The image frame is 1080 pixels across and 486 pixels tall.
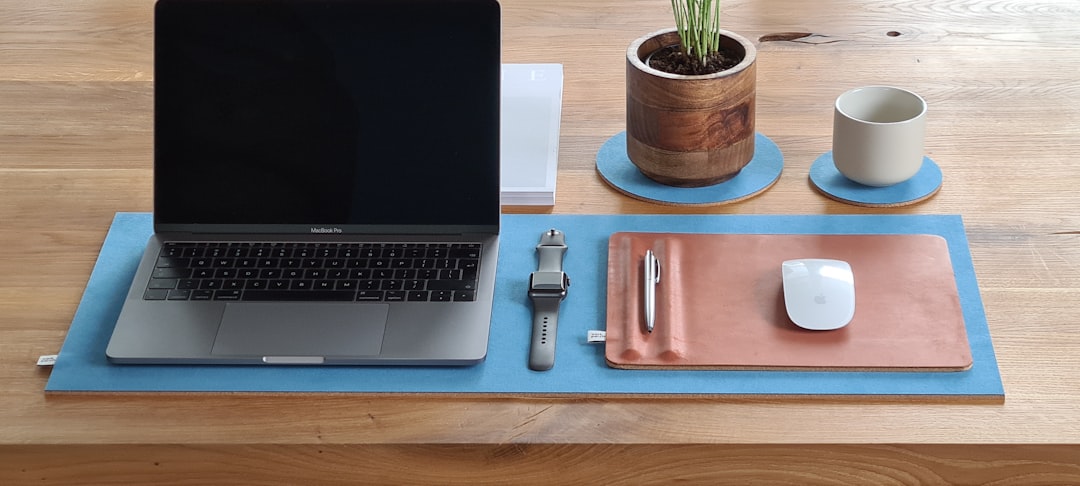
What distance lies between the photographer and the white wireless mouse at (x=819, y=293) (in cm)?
90

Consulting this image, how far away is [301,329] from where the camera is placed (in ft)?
3.01

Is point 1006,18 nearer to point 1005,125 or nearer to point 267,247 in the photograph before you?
point 1005,125

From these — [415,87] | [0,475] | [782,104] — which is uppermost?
[415,87]

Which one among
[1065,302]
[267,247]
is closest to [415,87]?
[267,247]

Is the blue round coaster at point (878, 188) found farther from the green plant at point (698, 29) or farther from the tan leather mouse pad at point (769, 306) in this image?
the green plant at point (698, 29)

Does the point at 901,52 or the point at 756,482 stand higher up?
the point at 901,52

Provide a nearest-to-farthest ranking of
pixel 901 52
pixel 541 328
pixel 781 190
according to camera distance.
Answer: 1. pixel 541 328
2. pixel 781 190
3. pixel 901 52

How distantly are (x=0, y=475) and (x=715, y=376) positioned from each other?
0.60 m

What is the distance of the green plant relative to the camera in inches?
41.4

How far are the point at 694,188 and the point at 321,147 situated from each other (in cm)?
40


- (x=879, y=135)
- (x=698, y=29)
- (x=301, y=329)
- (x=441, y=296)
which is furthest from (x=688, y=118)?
(x=301, y=329)

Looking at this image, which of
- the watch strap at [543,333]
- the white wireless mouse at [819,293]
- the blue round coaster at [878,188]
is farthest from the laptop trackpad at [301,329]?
the blue round coaster at [878,188]

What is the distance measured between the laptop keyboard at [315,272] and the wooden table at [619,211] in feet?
0.36

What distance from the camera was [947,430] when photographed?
82cm
